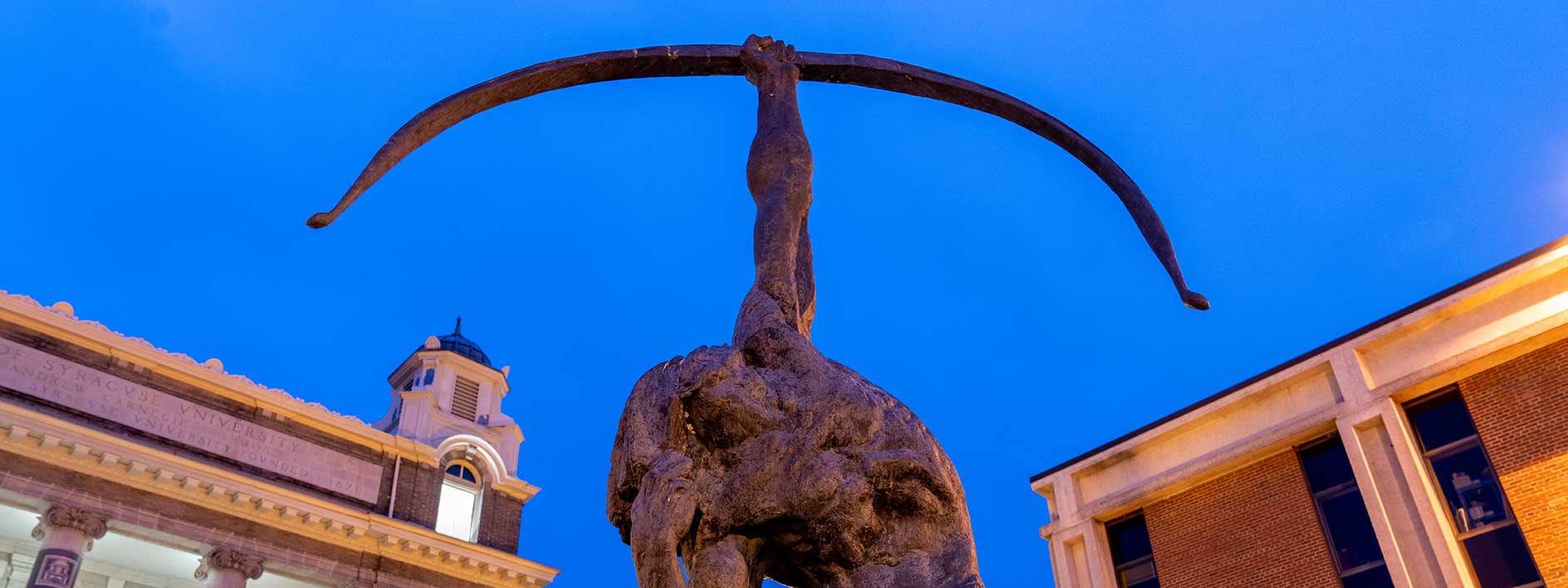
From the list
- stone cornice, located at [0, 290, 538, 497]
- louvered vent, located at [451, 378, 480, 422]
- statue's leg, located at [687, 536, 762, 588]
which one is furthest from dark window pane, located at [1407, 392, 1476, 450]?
louvered vent, located at [451, 378, 480, 422]

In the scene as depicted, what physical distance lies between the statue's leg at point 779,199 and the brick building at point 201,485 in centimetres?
2330

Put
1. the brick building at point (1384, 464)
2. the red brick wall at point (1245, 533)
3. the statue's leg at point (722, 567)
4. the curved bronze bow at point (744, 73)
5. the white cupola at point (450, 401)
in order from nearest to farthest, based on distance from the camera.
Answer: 1. the statue's leg at point (722, 567)
2. the curved bronze bow at point (744, 73)
3. the brick building at point (1384, 464)
4. the red brick wall at point (1245, 533)
5. the white cupola at point (450, 401)

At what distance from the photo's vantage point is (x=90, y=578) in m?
23.7

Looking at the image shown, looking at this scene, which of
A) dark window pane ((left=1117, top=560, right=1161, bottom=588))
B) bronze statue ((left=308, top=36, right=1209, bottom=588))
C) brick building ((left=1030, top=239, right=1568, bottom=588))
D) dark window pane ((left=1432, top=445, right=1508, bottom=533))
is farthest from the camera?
dark window pane ((left=1117, top=560, right=1161, bottom=588))

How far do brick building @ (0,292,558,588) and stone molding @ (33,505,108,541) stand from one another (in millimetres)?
38

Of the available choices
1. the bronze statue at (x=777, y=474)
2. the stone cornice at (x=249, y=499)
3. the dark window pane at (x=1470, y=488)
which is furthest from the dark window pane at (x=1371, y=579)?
the stone cornice at (x=249, y=499)

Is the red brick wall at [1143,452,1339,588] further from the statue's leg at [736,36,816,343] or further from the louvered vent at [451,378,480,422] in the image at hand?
the louvered vent at [451,378,480,422]

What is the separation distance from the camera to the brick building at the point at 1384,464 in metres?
17.4

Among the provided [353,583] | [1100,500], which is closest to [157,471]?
[353,583]

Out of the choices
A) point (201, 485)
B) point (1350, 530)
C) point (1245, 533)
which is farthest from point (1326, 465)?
point (201, 485)

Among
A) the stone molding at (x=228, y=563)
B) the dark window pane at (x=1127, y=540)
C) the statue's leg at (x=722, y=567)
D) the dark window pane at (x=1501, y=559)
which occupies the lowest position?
the statue's leg at (x=722, y=567)

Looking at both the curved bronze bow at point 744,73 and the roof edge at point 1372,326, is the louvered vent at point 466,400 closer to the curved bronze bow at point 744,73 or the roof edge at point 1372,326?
the roof edge at point 1372,326

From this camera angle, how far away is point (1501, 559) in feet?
57.1

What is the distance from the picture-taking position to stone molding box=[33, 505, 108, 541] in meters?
21.2
